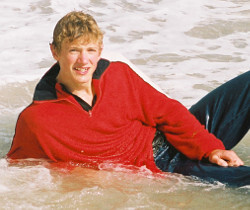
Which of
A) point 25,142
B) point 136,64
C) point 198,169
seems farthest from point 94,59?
point 136,64

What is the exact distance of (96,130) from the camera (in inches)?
119

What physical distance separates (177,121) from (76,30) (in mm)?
858

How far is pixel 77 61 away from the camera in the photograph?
9.47ft

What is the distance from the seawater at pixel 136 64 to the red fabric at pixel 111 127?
0.10 meters

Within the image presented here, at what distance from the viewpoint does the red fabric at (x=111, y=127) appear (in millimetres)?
2951

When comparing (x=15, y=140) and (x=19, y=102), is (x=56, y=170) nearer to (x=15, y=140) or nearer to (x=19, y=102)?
(x=15, y=140)

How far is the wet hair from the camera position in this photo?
2873 mm

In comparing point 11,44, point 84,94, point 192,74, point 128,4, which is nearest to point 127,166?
point 84,94

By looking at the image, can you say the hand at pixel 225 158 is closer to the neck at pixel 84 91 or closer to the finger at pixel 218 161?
the finger at pixel 218 161

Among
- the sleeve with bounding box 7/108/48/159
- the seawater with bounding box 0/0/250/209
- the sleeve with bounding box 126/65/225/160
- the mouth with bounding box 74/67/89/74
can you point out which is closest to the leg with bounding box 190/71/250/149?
the sleeve with bounding box 126/65/225/160

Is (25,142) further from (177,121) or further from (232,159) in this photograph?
(232,159)

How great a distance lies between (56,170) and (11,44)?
4.88 metres

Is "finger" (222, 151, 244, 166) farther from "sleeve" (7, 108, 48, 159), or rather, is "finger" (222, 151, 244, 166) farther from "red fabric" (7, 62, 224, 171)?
"sleeve" (7, 108, 48, 159)

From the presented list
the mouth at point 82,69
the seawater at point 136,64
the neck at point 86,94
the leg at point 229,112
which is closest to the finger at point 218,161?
the seawater at point 136,64
